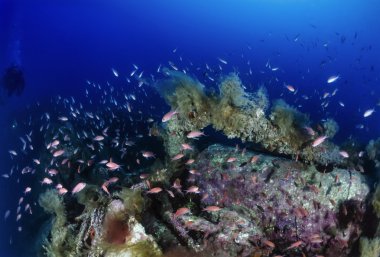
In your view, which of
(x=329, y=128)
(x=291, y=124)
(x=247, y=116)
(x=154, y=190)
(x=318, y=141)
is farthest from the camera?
(x=329, y=128)

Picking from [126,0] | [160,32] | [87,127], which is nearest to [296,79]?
[87,127]

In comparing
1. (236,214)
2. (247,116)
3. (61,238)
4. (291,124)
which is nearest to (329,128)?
(291,124)

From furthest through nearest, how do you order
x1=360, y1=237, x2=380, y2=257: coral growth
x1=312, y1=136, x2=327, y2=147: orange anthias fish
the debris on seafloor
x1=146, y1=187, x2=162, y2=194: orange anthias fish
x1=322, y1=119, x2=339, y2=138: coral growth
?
x1=322, y1=119, x2=339, y2=138: coral growth
x1=312, y1=136, x2=327, y2=147: orange anthias fish
x1=146, y1=187, x2=162, y2=194: orange anthias fish
x1=360, y1=237, x2=380, y2=257: coral growth
the debris on seafloor

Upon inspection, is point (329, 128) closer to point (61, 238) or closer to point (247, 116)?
point (247, 116)

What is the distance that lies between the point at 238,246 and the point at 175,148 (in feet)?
13.7

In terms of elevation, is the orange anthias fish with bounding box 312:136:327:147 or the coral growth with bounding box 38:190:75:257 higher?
the orange anthias fish with bounding box 312:136:327:147

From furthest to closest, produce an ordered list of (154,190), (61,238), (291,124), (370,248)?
(291,124)
(61,238)
(154,190)
(370,248)

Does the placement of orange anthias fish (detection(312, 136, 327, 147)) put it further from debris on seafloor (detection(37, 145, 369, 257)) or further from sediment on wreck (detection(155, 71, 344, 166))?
debris on seafloor (detection(37, 145, 369, 257))

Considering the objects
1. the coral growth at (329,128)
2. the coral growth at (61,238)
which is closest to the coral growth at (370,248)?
the coral growth at (329,128)

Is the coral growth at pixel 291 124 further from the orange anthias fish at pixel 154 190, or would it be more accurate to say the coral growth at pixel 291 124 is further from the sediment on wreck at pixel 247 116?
the orange anthias fish at pixel 154 190

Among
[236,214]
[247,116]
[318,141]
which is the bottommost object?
[236,214]

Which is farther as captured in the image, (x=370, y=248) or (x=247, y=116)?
(x=247, y=116)

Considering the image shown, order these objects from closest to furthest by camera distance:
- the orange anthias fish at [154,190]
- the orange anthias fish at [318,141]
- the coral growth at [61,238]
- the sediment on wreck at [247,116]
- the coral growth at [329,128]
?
the orange anthias fish at [154,190] < the coral growth at [61,238] < the orange anthias fish at [318,141] < the sediment on wreck at [247,116] < the coral growth at [329,128]

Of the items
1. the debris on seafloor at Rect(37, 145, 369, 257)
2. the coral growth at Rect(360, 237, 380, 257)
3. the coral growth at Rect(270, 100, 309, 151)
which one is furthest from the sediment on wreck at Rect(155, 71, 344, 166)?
the coral growth at Rect(360, 237, 380, 257)
